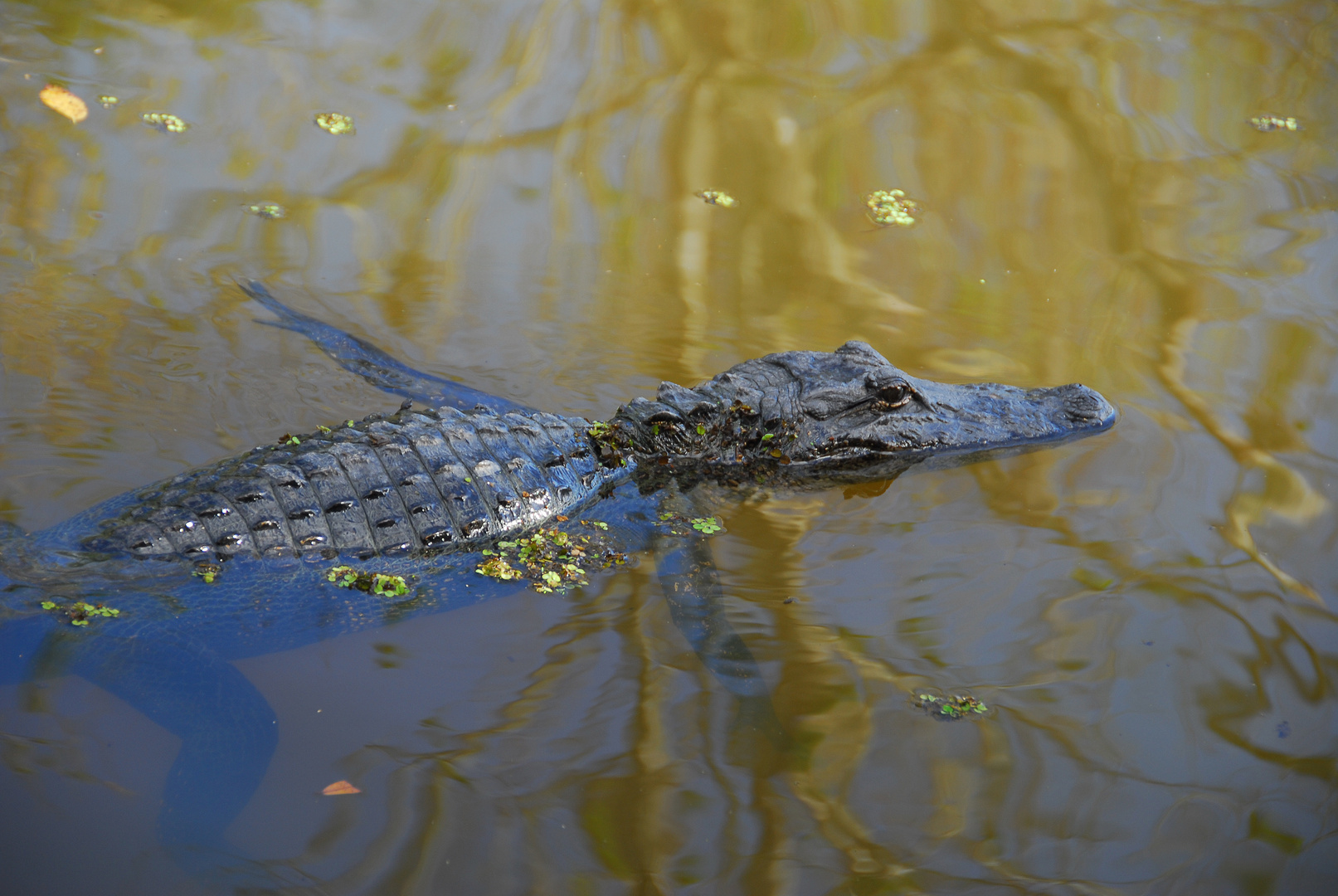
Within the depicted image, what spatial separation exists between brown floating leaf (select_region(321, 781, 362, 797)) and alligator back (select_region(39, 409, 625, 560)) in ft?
2.66

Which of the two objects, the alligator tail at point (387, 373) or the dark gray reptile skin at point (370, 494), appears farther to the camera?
the alligator tail at point (387, 373)

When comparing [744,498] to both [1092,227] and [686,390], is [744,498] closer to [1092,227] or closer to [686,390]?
[686,390]

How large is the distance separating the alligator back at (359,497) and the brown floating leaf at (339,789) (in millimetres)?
811

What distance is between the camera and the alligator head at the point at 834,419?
165 inches

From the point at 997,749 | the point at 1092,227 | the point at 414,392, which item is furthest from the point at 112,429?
the point at 1092,227

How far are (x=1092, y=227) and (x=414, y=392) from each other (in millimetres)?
5139

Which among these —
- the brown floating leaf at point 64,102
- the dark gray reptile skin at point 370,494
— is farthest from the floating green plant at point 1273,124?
the brown floating leaf at point 64,102

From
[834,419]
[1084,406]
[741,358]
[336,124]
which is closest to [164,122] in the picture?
[336,124]

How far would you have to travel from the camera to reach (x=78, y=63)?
6.70 m

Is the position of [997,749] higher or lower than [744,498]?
lower

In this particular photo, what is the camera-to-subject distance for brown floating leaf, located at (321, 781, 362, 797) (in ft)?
8.50

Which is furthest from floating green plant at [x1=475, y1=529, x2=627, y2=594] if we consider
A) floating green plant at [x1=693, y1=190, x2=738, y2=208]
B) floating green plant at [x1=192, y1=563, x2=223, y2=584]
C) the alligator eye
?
floating green plant at [x1=693, y1=190, x2=738, y2=208]

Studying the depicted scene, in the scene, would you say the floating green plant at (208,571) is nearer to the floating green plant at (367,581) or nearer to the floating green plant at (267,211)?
the floating green plant at (367,581)

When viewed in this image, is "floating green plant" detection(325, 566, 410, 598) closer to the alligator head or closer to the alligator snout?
the alligator head
